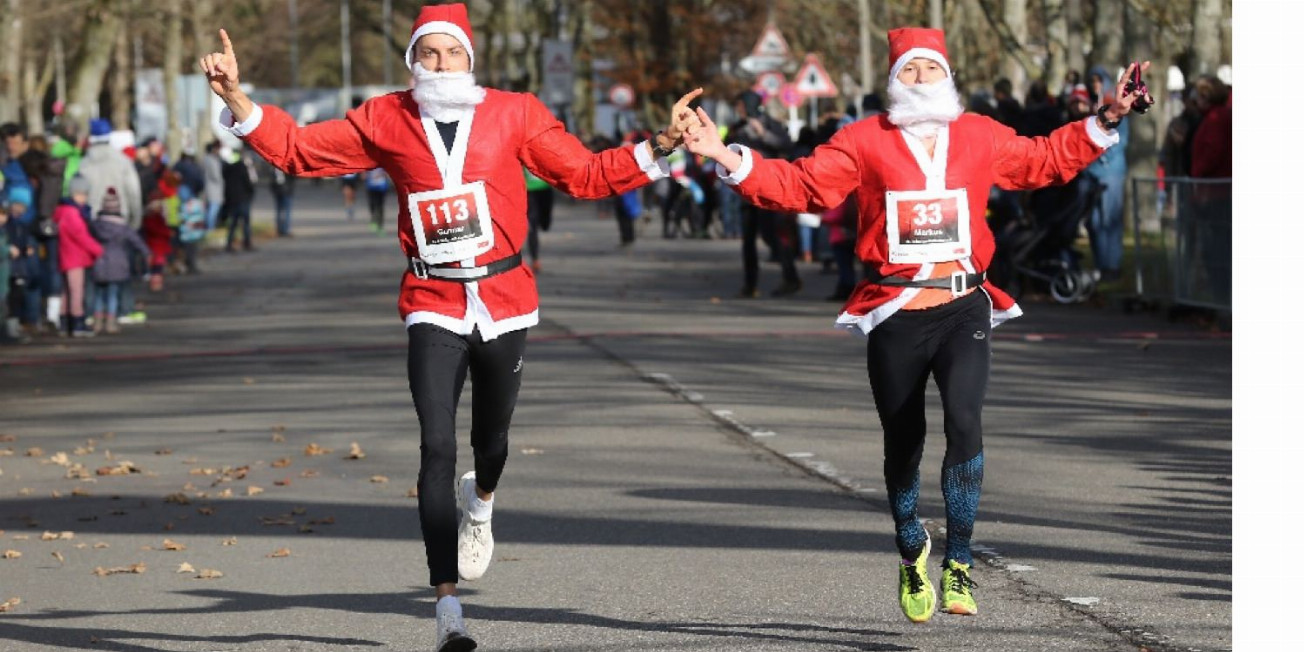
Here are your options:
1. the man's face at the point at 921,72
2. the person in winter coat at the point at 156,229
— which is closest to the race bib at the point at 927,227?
the man's face at the point at 921,72

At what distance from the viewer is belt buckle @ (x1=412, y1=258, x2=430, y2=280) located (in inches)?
301

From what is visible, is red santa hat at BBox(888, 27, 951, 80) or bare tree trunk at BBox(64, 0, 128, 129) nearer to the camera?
red santa hat at BBox(888, 27, 951, 80)

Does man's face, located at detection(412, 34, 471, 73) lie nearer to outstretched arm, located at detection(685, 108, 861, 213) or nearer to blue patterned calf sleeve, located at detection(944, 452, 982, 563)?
outstretched arm, located at detection(685, 108, 861, 213)

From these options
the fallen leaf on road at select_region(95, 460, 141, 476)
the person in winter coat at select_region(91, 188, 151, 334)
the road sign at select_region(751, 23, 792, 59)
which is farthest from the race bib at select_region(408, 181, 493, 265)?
the road sign at select_region(751, 23, 792, 59)

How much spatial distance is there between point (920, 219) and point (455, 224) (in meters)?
1.38

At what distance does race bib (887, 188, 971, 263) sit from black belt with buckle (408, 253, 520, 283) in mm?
1141

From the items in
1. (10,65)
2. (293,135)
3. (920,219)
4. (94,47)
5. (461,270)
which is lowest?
(461,270)

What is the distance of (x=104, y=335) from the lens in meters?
22.3

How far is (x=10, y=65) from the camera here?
38.6m

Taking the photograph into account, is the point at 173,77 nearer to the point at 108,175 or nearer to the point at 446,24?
the point at 108,175

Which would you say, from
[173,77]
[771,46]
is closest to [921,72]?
[771,46]

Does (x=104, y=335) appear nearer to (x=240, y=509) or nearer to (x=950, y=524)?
(x=240, y=509)

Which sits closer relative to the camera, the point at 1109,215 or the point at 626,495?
the point at 626,495

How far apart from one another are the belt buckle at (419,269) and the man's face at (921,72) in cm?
155
